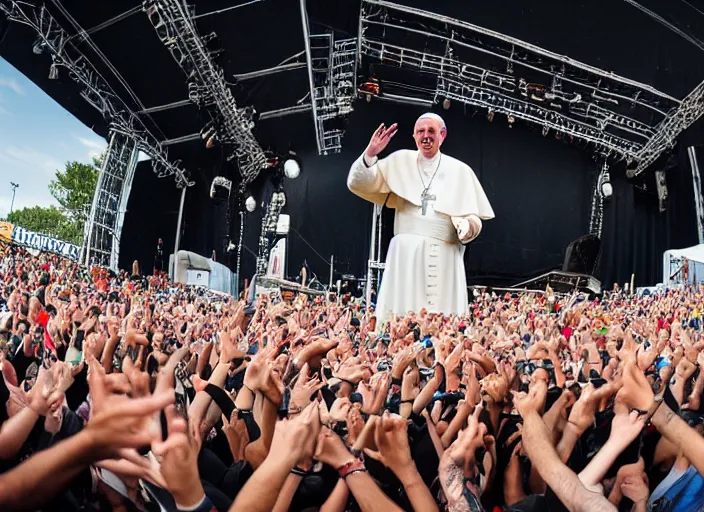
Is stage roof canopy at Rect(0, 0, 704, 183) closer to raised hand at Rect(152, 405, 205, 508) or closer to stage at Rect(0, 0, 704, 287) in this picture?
stage at Rect(0, 0, 704, 287)

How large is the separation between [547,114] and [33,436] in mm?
3486

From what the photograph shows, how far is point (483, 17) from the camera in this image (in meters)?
4.04

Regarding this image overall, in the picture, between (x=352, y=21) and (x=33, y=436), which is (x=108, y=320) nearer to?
(x=33, y=436)

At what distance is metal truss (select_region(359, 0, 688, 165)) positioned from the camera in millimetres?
3972

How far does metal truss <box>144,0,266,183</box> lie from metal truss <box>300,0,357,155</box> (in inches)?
15.6

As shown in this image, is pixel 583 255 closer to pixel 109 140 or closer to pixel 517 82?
pixel 517 82

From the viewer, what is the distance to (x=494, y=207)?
13.9 feet

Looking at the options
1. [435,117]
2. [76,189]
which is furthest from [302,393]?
[435,117]

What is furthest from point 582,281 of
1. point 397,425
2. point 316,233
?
point 397,425

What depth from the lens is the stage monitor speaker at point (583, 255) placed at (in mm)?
4355

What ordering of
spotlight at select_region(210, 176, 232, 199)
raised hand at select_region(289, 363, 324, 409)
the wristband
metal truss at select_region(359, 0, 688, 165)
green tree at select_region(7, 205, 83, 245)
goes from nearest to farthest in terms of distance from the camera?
the wristband → raised hand at select_region(289, 363, 324, 409) → green tree at select_region(7, 205, 83, 245) → spotlight at select_region(210, 176, 232, 199) → metal truss at select_region(359, 0, 688, 165)

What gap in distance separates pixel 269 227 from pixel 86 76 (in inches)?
51.0

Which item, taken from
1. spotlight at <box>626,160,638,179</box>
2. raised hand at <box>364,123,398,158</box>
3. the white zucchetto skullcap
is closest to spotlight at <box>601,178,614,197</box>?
spotlight at <box>626,160,638,179</box>

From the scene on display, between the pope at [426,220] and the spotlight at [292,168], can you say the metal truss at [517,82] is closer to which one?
the pope at [426,220]
